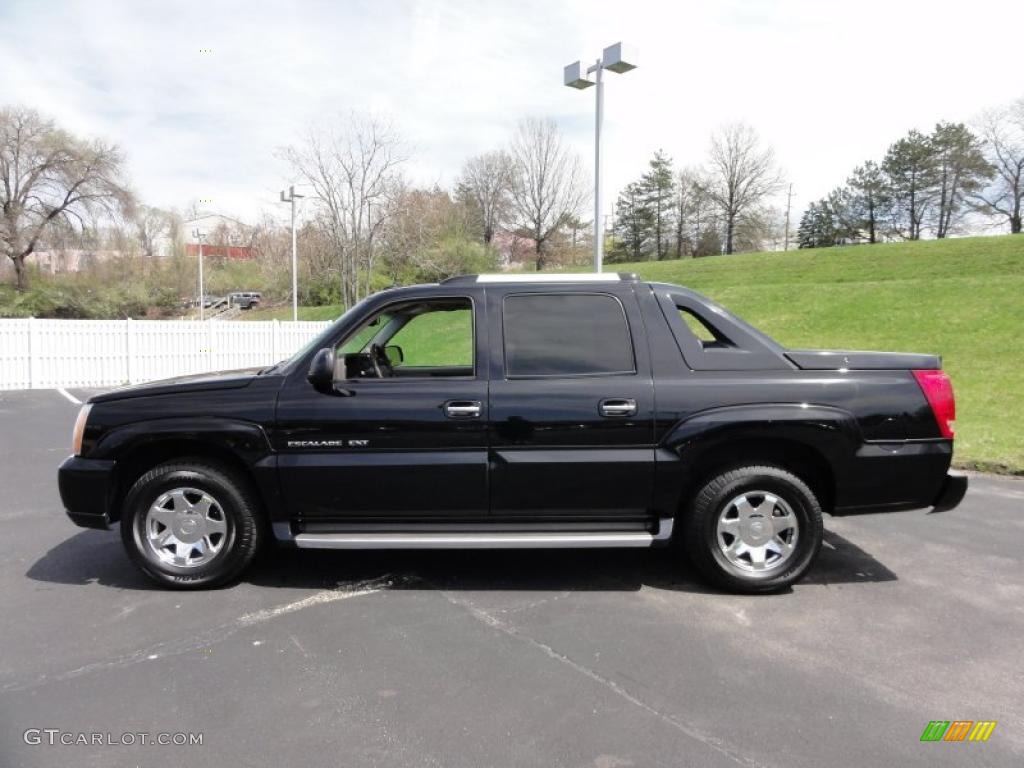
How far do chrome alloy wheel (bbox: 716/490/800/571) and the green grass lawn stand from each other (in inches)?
184

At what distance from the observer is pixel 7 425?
10.4 m

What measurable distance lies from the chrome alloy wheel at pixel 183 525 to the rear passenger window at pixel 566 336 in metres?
1.97

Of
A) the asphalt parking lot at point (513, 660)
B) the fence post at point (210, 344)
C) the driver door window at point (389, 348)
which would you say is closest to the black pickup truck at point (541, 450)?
the driver door window at point (389, 348)

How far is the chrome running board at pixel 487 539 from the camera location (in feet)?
12.6

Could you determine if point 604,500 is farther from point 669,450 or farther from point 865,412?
point 865,412

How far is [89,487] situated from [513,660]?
8.87 ft

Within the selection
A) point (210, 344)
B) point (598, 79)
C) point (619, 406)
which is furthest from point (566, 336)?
point (210, 344)

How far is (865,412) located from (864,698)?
64.6 inches

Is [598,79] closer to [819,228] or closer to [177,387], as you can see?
[177,387]

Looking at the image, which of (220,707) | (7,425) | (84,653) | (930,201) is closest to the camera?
(220,707)

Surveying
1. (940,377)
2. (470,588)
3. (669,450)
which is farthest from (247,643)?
(940,377)

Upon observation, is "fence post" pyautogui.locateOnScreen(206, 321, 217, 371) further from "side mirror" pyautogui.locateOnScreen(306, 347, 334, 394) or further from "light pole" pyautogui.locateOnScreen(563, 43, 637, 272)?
"side mirror" pyautogui.locateOnScreen(306, 347, 334, 394)

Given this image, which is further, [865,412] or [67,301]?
[67,301]

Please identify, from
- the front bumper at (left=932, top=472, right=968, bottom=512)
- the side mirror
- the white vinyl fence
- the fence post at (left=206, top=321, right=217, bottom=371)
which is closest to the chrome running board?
the side mirror
